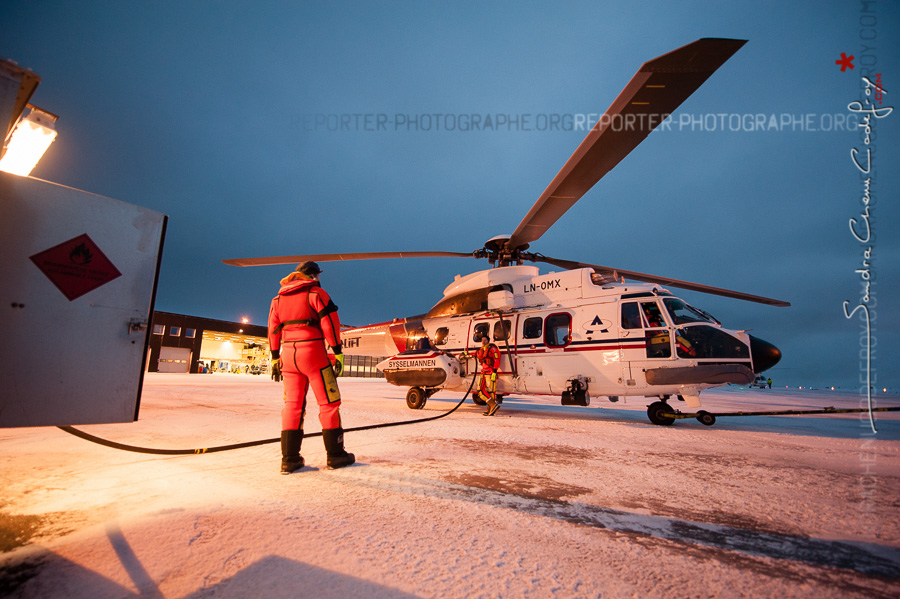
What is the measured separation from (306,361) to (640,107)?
3923mm

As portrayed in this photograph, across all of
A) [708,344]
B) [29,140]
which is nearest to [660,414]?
[708,344]

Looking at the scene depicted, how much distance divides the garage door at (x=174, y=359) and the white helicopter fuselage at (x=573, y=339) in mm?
36353

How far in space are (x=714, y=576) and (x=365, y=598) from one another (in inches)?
57.3

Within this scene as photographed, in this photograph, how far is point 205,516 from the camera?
2.09 m

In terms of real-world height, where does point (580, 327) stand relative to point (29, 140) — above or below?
below

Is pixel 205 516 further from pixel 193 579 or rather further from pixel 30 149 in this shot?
pixel 30 149

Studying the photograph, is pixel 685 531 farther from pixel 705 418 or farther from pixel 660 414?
pixel 705 418

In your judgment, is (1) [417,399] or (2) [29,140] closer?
(2) [29,140]

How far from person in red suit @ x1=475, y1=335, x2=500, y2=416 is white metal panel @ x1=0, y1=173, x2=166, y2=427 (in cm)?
643

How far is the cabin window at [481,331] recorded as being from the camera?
850 centimetres

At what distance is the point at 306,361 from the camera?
330 cm

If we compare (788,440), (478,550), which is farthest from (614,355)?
(478,550)

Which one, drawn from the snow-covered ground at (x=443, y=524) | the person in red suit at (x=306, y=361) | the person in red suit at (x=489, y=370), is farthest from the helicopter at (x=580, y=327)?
the person in red suit at (x=306, y=361)

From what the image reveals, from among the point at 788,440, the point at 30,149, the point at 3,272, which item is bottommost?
the point at 788,440
